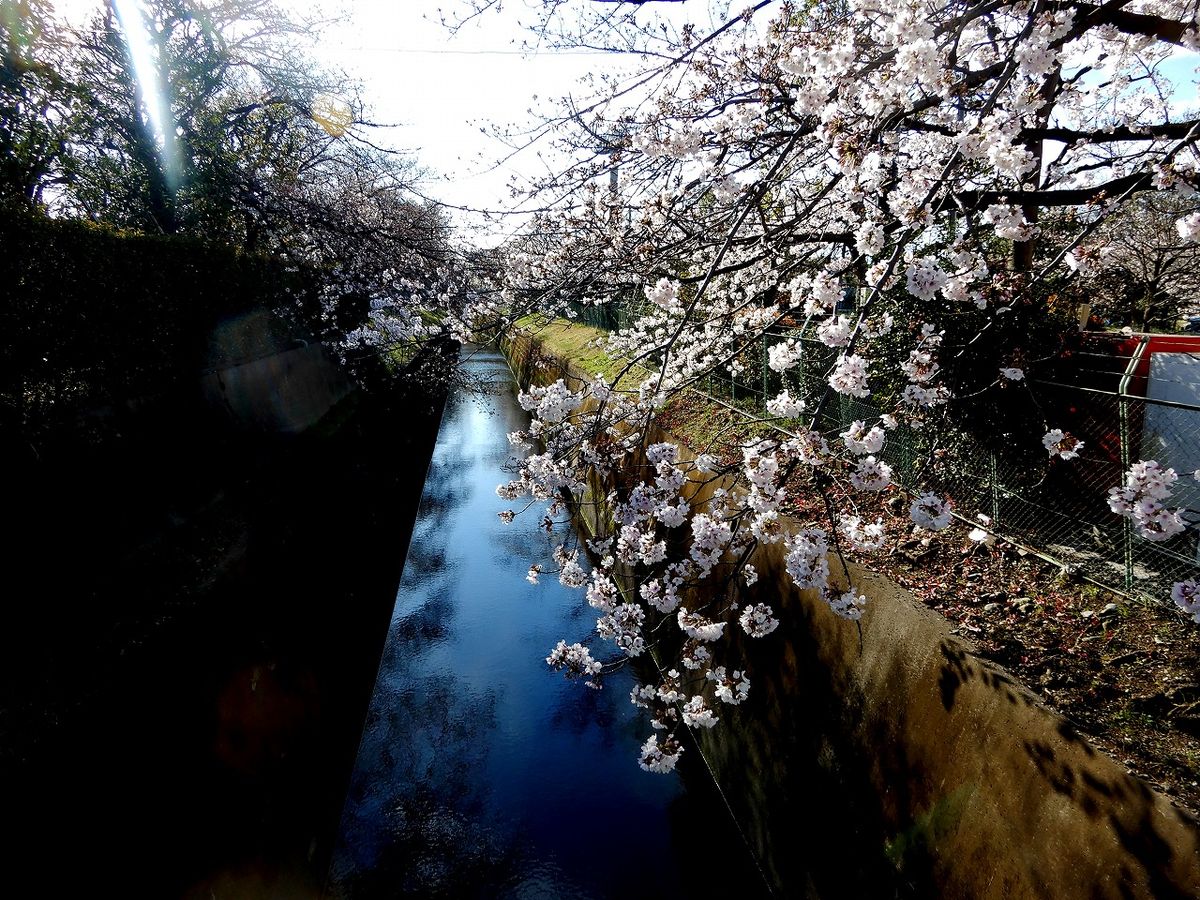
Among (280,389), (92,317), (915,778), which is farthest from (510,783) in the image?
(280,389)

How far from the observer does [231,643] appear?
14.2 ft

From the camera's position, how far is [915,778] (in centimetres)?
309

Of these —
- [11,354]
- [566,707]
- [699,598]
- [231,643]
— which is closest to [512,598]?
[566,707]

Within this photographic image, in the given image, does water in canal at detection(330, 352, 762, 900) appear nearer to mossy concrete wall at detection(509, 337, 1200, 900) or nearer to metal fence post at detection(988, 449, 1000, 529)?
mossy concrete wall at detection(509, 337, 1200, 900)

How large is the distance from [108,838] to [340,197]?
52.5ft

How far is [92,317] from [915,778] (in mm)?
6631

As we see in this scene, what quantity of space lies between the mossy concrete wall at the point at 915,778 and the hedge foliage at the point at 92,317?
217 inches

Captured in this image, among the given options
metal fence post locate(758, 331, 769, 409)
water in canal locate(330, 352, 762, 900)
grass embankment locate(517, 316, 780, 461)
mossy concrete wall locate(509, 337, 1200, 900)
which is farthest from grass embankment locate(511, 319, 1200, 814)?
water in canal locate(330, 352, 762, 900)

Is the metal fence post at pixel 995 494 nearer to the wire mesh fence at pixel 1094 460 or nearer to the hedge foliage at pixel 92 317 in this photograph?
the wire mesh fence at pixel 1094 460

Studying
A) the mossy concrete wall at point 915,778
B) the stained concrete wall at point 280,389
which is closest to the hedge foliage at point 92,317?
the stained concrete wall at point 280,389

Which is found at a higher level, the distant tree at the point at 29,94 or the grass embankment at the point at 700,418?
the distant tree at the point at 29,94

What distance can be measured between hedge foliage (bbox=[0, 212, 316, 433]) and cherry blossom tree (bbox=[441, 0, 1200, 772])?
328 centimetres

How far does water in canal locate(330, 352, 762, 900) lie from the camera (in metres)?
5.01

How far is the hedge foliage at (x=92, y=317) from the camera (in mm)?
3877
